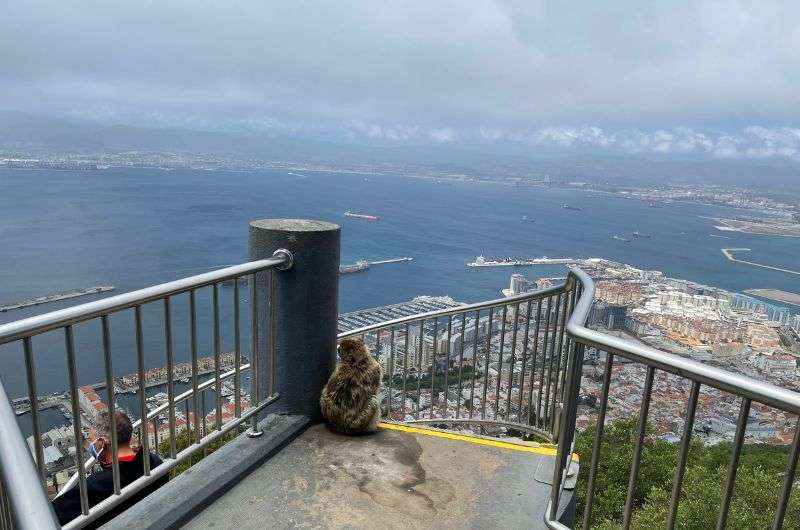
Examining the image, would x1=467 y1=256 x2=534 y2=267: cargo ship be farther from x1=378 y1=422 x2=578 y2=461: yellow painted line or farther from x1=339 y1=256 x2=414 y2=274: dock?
x1=378 y1=422 x2=578 y2=461: yellow painted line

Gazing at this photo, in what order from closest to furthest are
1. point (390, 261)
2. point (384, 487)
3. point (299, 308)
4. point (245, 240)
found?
point (384, 487)
point (299, 308)
point (390, 261)
point (245, 240)

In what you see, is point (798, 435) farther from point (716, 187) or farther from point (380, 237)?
point (716, 187)

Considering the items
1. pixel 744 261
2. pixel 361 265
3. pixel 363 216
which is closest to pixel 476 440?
pixel 361 265

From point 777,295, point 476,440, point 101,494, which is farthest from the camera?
point 777,295

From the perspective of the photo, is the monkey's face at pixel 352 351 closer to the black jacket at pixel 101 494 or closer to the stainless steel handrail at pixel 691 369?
the black jacket at pixel 101 494

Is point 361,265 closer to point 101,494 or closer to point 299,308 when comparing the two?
point 299,308

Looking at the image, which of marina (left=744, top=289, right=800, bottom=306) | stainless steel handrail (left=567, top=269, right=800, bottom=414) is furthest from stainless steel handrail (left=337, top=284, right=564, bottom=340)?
marina (left=744, top=289, right=800, bottom=306)

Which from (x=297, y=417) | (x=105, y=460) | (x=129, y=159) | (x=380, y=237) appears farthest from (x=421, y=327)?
(x=129, y=159)

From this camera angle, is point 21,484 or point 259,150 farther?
point 259,150
